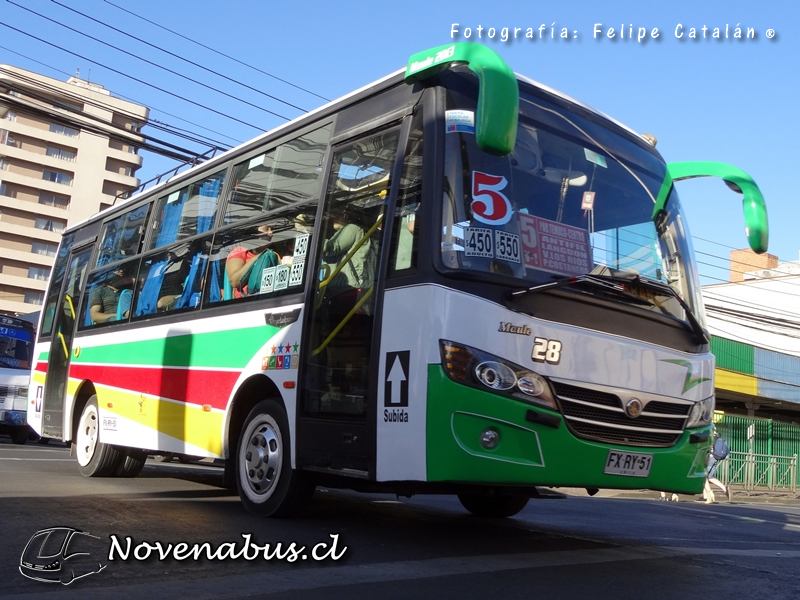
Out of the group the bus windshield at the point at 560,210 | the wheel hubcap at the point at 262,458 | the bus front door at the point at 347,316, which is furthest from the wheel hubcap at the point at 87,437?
the bus windshield at the point at 560,210

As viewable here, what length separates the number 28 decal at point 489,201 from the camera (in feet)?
19.4

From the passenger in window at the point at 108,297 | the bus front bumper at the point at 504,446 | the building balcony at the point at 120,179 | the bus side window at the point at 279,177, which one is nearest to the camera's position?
the bus front bumper at the point at 504,446

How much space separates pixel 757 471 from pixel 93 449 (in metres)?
21.1

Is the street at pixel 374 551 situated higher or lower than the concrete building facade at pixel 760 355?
lower

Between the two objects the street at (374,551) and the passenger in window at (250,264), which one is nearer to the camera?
the street at (374,551)

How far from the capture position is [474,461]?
5523 millimetres

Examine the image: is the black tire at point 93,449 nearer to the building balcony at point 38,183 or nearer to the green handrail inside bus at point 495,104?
the green handrail inside bus at point 495,104

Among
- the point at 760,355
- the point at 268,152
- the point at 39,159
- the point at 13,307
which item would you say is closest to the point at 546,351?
the point at 268,152

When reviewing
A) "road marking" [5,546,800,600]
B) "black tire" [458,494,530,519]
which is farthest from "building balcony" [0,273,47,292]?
"road marking" [5,546,800,600]

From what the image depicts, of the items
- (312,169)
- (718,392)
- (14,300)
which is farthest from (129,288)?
(14,300)

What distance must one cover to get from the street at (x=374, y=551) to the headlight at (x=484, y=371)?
109 centimetres

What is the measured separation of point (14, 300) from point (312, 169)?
255ft

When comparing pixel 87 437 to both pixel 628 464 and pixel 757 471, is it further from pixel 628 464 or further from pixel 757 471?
pixel 757 471

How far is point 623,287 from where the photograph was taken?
624 centimetres
